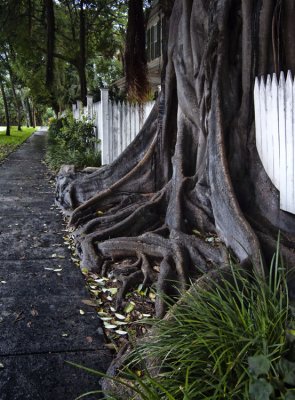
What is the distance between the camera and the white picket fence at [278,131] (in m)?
4.65

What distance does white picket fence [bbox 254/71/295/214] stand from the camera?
15.2 ft

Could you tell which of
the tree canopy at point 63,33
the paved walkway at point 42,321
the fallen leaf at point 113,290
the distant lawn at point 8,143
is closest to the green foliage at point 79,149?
the tree canopy at point 63,33

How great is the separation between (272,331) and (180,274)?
176 centimetres

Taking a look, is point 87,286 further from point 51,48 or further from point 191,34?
point 51,48

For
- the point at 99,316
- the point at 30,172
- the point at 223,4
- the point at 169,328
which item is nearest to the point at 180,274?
the point at 99,316

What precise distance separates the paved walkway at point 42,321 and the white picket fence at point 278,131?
7.28 feet

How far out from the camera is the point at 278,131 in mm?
4840

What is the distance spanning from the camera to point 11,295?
4.47 metres

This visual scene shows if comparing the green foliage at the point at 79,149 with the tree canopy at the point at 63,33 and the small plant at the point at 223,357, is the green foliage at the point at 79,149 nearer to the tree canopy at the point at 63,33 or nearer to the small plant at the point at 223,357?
the tree canopy at the point at 63,33

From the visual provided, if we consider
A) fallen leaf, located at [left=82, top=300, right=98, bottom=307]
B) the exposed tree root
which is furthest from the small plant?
fallen leaf, located at [left=82, top=300, right=98, bottom=307]

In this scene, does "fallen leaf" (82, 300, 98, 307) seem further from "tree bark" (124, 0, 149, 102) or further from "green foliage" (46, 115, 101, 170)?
"green foliage" (46, 115, 101, 170)

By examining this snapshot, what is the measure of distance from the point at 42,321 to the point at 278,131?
2870 mm

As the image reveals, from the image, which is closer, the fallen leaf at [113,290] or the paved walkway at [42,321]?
the paved walkway at [42,321]

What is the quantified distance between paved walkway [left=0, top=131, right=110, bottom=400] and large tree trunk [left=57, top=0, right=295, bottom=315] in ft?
1.41
